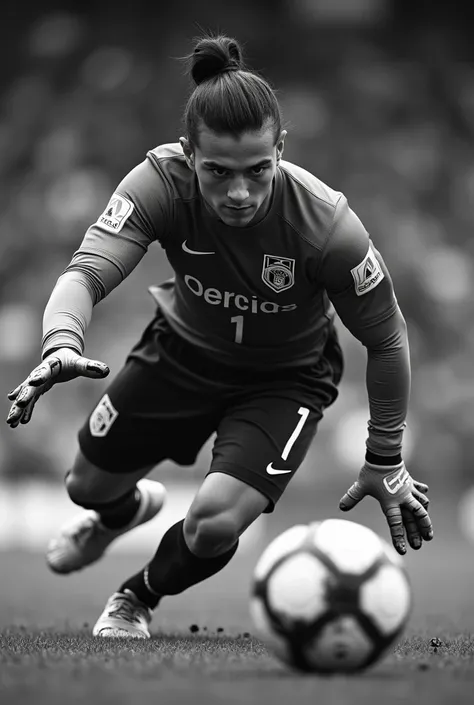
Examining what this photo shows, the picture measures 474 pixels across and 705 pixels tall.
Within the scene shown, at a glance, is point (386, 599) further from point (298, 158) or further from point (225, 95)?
point (298, 158)

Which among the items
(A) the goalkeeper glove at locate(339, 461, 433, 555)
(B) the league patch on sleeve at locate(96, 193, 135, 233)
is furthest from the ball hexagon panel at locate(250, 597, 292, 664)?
(B) the league patch on sleeve at locate(96, 193, 135, 233)

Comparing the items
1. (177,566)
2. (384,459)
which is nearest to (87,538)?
(177,566)

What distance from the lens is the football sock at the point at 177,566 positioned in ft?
14.4

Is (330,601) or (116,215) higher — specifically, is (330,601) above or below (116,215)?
below

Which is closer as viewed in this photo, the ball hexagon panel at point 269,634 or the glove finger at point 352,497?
the ball hexagon panel at point 269,634

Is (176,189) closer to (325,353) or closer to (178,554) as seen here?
(325,353)

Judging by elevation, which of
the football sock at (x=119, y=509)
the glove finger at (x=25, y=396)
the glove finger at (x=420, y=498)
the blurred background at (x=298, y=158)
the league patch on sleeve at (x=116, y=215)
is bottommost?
the football sock at (x=119, y=509)

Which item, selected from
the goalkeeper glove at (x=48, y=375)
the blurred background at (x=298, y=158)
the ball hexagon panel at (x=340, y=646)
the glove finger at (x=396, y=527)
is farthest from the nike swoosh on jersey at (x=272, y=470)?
the blurred background at (x=298, y=158)

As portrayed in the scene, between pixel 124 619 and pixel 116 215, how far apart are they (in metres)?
1.74

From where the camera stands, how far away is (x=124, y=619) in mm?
4586

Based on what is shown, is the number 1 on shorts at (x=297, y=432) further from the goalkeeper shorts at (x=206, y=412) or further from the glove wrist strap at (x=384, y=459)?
the glove wrist strap at (x=384, y=459)

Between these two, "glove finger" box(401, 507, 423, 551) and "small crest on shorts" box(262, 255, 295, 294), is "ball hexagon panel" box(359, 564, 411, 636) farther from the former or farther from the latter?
"small crest on shorts" box(262, 255, 295, 294)

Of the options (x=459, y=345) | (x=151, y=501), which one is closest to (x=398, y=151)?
(x=459, y=345)

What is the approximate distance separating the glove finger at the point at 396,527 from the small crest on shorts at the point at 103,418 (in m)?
1.28
